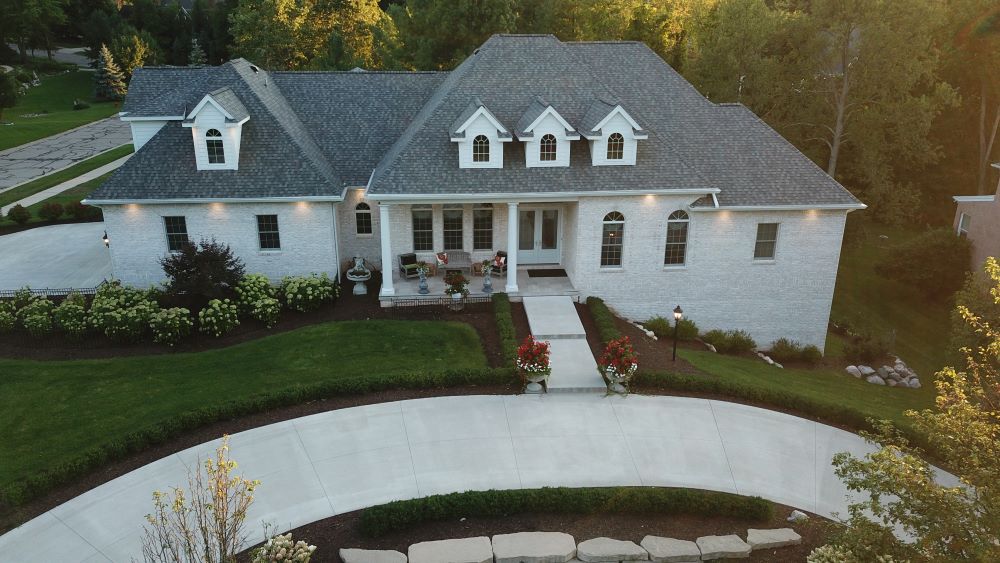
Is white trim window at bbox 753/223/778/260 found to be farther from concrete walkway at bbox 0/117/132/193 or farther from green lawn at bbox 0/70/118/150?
green lawn at bbox 0/70/118/150

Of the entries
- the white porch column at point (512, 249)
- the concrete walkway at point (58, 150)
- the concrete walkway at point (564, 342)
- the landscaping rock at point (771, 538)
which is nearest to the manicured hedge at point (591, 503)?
the landscaping rock at point (771, 538)

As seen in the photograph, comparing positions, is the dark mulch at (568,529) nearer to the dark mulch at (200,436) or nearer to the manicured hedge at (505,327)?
the dark mulch at (200,436)

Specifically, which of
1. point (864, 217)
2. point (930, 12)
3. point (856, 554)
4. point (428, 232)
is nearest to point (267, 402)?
point (428, 232)

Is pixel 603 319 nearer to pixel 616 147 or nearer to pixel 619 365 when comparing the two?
pixel 619 365

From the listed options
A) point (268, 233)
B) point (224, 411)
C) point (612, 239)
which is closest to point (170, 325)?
point (268, 233)

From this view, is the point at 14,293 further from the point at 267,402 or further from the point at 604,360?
the point at 604,360

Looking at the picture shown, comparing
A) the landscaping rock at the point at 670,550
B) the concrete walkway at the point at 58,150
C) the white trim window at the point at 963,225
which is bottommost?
the landscaping rock at the point at 670,550

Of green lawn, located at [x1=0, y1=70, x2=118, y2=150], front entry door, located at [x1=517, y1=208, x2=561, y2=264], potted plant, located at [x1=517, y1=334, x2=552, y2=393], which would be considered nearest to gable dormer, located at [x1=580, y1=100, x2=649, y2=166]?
front entry door, located at [x1=517, y1=208, x2=561, y2=264]
